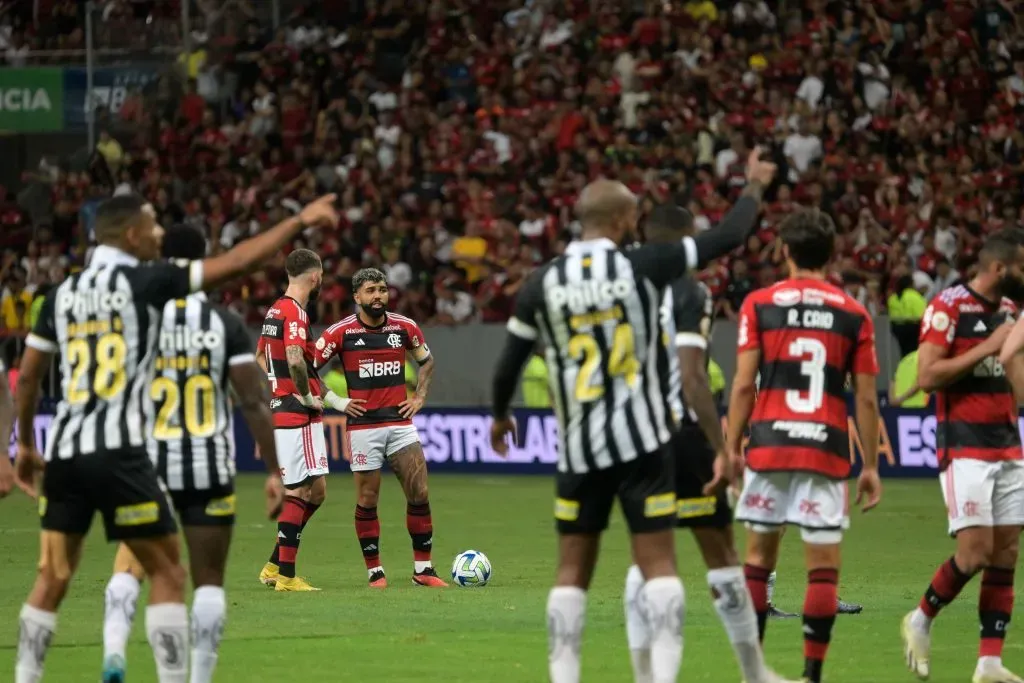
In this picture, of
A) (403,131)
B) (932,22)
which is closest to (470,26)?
(403,131)

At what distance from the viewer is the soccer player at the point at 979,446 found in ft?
31.6

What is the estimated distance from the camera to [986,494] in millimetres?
9672

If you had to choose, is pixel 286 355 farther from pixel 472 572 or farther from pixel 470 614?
pixel 470 614

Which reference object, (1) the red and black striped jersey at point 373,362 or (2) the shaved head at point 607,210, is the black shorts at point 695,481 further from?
(1) the red and black striped jersey at point 373,362

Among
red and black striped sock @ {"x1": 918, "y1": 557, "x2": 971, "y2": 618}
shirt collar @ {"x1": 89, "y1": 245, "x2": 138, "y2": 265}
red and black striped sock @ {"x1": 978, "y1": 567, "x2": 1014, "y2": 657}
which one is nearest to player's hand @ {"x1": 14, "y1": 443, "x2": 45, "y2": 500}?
shirt collar @ {"x1": 89, "y1": 245, "x2": 138, "y2": 265}

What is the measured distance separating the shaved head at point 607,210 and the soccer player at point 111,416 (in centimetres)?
118

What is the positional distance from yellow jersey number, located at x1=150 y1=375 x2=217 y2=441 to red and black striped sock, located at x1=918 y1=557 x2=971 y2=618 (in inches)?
151

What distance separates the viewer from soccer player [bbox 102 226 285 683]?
8734 millimetres

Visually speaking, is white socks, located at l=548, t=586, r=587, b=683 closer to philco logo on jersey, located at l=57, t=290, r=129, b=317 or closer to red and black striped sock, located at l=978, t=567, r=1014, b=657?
philco logo on jersey, located at l=57, t=290, r=129, b=317

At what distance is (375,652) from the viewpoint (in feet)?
35.1

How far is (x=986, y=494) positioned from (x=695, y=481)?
162 centimetres

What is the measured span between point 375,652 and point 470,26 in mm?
23701

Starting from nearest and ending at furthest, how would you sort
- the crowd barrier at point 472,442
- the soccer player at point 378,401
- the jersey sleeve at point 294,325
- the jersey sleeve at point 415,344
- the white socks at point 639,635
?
the white socks at point 639,635
the jersey sleeve at point 294,325
the soccer player at point 378,401
the jersey sleeve at point 415,344
the crowd barrier at point 472,442

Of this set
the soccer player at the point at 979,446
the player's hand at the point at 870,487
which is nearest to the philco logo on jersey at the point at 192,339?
the player's hand at the point at 870,487
